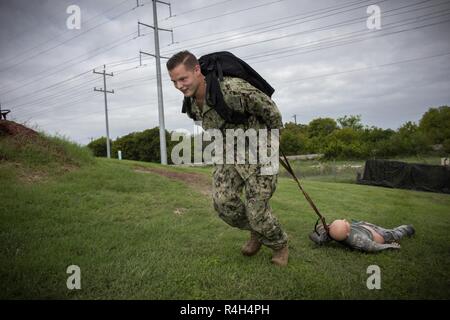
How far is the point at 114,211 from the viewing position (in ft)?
18.4

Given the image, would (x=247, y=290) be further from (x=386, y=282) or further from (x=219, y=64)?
(x=219, y=64)

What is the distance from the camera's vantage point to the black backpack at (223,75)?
3.13 meters

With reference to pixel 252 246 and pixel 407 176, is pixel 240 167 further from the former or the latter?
pixel 407 176

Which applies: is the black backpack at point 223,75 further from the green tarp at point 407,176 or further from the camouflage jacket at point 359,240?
the green tarp at point 407,176

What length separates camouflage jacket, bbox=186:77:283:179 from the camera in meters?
3.17

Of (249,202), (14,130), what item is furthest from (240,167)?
(14,130)

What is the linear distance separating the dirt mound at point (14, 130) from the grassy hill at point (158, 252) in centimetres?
75

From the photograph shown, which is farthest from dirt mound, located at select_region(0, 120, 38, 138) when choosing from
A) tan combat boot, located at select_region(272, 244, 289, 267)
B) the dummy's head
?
the dummy's head

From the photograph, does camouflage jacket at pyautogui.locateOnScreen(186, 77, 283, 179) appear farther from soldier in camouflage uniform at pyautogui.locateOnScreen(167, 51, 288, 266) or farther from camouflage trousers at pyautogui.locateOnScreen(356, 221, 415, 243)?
camouflage trousers at pyautogui.locateOnScreen(356, 221, 415, 243)

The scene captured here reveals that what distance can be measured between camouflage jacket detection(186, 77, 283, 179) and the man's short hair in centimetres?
36

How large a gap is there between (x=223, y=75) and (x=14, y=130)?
22.8ft

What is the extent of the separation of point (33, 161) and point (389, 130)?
5723 centimetres

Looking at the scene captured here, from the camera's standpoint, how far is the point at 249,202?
3.35 meters
